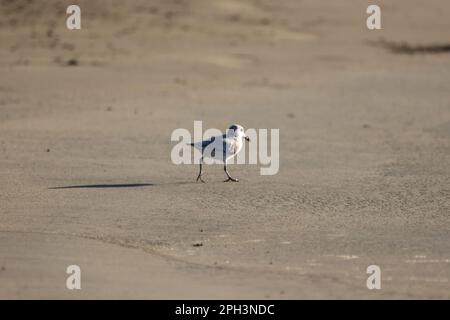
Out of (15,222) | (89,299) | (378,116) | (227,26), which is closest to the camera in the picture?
(89,299)

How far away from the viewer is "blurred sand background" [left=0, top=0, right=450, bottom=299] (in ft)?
24.3

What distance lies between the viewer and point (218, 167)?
441 inches

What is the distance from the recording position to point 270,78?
1794cm

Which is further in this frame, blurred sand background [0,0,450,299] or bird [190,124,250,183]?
bird [190,124,250,183]

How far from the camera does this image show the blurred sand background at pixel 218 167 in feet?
24.3

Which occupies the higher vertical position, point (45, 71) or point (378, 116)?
point (45, 71)

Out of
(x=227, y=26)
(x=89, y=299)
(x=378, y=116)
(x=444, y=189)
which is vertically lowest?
(x=89, y=299)

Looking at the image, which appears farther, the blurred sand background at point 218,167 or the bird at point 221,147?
the bird at point 221,147

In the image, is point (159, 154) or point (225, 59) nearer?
point (159, 154)

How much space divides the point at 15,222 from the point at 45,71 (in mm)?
8994

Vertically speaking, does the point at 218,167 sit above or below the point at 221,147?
below

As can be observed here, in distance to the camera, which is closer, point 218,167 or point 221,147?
point 221,147

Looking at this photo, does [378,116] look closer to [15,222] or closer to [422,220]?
[422,220]

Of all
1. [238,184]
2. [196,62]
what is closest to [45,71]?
[196,62]
